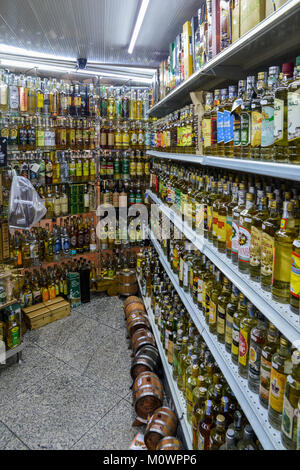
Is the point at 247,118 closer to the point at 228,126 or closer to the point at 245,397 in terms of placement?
the point at 228,126

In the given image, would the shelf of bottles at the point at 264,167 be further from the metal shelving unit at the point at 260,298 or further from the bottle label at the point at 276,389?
the bottle label at the point at 276,389

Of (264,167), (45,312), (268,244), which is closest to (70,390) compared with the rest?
(45,312)

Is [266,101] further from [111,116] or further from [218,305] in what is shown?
[111,116]

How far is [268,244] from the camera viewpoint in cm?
127

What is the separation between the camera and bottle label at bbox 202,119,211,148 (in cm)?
185

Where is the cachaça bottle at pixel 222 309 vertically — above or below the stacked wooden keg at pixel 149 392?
above

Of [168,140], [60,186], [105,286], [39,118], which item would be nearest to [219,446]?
[168,140]

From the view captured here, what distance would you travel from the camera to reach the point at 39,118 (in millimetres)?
4125

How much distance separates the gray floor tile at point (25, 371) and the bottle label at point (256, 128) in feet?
8.47

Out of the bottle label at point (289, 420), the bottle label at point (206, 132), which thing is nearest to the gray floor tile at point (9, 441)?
the bottle label at point (289, 420)

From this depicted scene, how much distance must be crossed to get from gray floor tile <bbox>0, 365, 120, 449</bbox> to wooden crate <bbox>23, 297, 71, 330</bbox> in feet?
3.19

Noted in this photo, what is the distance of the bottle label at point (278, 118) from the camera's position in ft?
3.79

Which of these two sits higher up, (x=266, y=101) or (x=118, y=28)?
(x=118, y=28)

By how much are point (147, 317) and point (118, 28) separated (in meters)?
2.81
